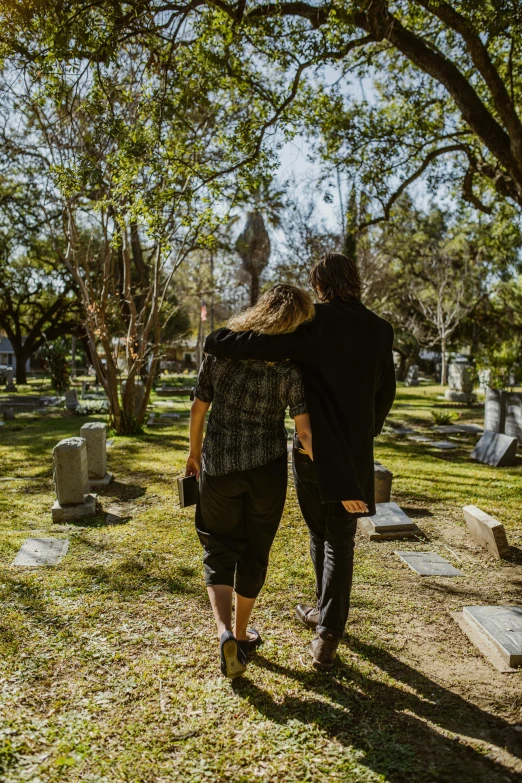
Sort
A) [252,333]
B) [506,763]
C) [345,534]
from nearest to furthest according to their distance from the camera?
[506,763], [252,333], [345,534]

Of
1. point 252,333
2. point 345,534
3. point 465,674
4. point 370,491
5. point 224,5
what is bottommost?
point 465,674

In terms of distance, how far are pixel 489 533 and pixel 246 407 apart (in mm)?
3069

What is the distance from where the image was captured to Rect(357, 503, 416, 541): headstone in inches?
215

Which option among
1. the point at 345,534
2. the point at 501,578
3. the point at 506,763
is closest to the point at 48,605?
the point at 345,534

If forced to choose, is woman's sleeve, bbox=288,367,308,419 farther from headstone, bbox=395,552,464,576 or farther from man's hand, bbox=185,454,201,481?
headstone, bbox=395,552,464,576

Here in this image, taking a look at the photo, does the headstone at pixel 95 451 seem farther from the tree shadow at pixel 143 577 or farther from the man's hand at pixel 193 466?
the man's hand at pixel 193 466

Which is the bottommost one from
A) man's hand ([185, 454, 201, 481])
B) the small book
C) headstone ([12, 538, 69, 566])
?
headstone ([12, 538, 69, 566])

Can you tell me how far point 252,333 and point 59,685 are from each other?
6.28 feet

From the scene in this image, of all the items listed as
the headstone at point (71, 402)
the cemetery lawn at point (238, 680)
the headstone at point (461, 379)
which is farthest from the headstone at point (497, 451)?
the headstone at point (71, 402)

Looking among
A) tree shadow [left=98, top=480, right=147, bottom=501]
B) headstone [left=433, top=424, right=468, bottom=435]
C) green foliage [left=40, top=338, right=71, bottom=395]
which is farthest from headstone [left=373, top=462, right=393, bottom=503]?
green foliage [left=40, top=338, right=71, bottom=395]

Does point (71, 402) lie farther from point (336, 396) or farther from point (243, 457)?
point (336, 396)

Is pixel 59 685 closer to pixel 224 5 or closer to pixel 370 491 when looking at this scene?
pixel 370 491

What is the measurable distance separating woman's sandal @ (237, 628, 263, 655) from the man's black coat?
957mm

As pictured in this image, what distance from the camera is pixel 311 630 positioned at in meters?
3.61
